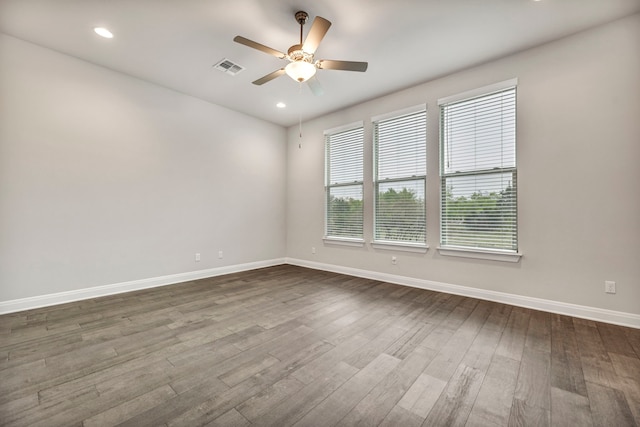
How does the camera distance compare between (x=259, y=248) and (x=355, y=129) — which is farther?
(x=259, y=248)

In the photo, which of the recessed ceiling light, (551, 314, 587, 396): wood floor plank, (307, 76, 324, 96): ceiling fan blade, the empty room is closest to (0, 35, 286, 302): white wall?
the empty room

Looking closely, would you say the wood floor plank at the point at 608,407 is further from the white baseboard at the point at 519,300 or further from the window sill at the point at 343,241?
the window sill at the point at 343,241

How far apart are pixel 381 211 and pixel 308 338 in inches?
107

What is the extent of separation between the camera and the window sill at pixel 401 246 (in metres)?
4.03

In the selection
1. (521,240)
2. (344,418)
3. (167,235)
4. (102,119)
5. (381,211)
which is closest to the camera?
(344,418)

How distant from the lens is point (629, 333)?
2.51m

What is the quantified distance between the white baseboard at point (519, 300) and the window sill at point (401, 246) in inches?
16.9

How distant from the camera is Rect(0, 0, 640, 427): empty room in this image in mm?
1737

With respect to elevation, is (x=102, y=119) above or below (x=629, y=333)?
above

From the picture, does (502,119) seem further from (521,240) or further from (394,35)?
(394,35)

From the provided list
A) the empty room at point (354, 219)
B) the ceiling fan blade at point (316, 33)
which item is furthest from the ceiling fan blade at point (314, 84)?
the ceiling fan blade at point (316, 33)

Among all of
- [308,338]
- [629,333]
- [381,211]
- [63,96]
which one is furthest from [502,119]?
[63,96]

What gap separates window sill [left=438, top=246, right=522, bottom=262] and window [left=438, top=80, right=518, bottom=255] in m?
0.05

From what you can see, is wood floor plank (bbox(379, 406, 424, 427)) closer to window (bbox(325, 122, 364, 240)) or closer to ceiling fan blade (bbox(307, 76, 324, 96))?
ceiling fan blade (bbox(307, 76, 324, 96))
